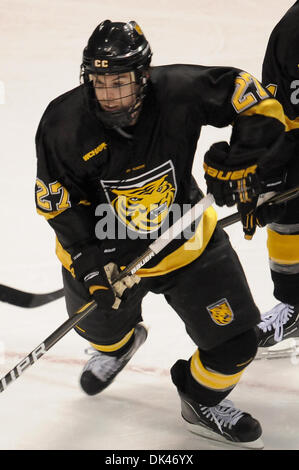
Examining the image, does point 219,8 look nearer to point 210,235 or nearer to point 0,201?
point 0,201

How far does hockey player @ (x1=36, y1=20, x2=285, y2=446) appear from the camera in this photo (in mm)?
2645

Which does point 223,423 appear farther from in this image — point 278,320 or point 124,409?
point 278,320

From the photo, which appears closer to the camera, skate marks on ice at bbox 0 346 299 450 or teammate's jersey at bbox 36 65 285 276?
teammate's jersey at bbox 36 65 285 276

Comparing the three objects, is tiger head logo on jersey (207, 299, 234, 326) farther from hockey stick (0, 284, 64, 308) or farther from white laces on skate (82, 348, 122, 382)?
hockey stick (0, 284, 64, 308)

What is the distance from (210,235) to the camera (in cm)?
294

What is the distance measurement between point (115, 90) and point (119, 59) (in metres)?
0.09

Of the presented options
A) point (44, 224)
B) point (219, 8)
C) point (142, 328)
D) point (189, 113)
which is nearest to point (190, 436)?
point (142, 328)

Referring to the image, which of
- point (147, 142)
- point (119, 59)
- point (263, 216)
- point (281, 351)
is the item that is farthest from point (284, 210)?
point (119, 59)

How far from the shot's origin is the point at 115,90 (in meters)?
2.59

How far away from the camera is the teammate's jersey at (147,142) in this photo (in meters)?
2.69

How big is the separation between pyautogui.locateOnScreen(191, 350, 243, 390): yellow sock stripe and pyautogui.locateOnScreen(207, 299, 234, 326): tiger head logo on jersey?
0.59 feet

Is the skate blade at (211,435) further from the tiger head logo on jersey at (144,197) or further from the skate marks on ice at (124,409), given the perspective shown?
the tiger head logo on jersey at (144,197)

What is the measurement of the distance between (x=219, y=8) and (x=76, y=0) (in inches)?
35.2

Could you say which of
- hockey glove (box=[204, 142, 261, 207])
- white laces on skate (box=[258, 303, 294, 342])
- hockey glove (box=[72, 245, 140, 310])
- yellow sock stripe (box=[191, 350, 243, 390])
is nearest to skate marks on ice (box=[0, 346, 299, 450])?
white laces on skate (box=[258, 303, 294, 342])
